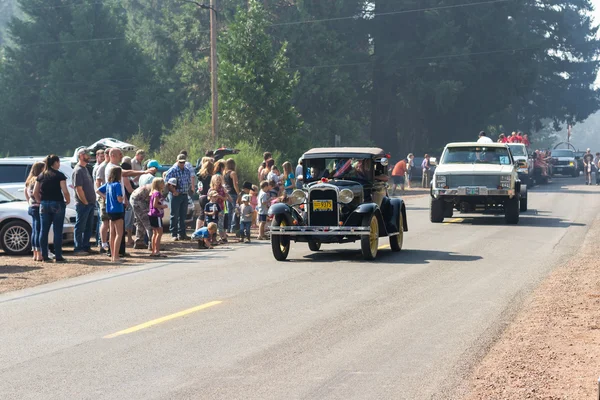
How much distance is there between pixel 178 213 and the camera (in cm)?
2202

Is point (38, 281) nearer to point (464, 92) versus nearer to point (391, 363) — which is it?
point (391, 363)

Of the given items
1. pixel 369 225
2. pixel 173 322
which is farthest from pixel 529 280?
pixel 173 322

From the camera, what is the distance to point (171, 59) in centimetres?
7494

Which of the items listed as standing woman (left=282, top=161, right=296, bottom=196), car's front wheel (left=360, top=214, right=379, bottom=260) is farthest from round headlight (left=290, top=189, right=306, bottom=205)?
standing woman (left=282, top=161, right=296, bottom=196)

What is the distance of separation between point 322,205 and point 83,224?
459 cm

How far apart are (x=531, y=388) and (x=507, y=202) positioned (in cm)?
1826

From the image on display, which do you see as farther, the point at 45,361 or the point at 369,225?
the point at 369,225

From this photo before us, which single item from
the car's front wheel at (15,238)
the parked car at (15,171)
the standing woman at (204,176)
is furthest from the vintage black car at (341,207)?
the parked car at (15,171)

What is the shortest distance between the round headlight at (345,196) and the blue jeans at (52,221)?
4.89 m

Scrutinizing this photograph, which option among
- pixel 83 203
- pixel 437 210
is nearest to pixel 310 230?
pixel 83 203

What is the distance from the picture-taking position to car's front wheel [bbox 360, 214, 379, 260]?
1755 cm

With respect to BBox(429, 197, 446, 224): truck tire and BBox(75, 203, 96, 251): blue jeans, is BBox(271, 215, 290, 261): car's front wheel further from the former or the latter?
BBox(429, 197, 446, 224): truck tire

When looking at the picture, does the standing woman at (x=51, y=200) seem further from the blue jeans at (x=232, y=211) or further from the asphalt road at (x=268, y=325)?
the blue jeans at (x=232, y=211)

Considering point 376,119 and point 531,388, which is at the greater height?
point 376,119
